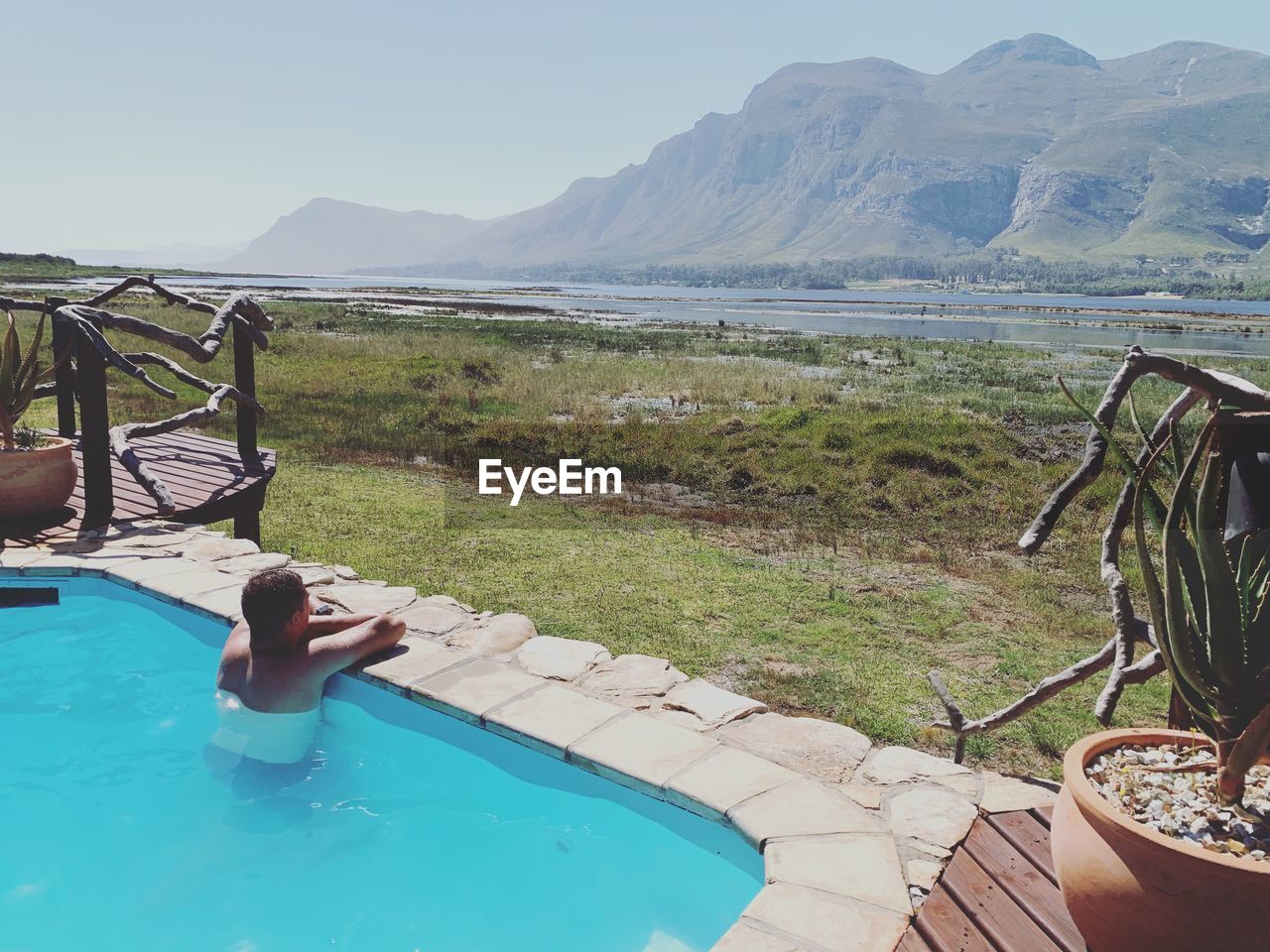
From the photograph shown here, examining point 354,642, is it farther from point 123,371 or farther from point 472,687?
point 123,371

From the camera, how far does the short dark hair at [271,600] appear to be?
427 centimetres

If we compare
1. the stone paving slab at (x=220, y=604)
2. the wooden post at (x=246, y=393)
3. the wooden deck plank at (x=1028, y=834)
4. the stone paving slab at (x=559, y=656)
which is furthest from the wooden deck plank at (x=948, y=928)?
the wooden post at (x=246, y=393)

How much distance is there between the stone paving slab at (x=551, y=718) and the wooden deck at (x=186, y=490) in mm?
4053

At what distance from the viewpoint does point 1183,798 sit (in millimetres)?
2268

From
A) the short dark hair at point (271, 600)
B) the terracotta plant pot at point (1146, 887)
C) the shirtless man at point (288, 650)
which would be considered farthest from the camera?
the shirtless man at point (288, 650)

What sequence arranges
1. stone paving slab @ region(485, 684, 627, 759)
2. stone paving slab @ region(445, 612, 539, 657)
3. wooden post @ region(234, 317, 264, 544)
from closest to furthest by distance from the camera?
stone paving slab @ region(485, 684, 627, 759) → stone paving slab @ region(445, 612, 539, 657) → wooden post @ region(234, 317, 264, 544)

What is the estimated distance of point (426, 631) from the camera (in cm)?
535

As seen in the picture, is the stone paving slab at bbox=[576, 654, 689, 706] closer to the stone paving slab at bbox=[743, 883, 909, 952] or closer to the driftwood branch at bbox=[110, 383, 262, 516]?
the stone paving slab at bbox=[743, 883, 909, 952]

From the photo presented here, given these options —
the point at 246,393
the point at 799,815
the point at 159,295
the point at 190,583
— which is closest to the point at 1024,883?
the point at 799,815

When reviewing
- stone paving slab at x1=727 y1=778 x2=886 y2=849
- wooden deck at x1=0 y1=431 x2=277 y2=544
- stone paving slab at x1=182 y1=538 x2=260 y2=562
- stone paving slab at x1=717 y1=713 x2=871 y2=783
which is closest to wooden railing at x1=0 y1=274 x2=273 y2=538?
wooden deck at x1=0 y1=431 x2=277 y2=544

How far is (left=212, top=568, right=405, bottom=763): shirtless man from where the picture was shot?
14.7 feet

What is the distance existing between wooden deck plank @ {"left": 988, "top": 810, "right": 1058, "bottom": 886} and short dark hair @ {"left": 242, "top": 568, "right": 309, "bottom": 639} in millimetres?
3338

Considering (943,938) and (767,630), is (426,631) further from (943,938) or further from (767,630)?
(943,938)

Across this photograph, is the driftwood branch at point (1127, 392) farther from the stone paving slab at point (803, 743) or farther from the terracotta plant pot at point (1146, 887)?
the stone paving slab at point (803, 743)
